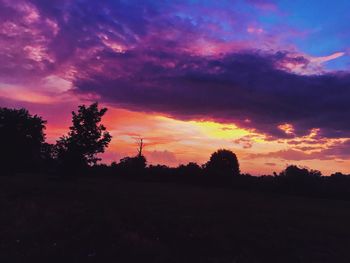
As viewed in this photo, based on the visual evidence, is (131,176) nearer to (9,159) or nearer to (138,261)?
(9,159)

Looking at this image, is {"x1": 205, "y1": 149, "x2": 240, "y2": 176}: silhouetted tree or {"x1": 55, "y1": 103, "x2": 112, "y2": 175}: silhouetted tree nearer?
{"x1": 55, "y1": 103, "x2": 112, "y2": 175}: silhouetted tree

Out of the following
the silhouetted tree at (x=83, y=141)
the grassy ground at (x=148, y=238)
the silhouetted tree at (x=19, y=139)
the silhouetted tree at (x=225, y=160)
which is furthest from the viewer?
the silhouetted tree at (x=225, y=160)

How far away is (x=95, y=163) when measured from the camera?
235ft

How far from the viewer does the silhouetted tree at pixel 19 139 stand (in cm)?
9388

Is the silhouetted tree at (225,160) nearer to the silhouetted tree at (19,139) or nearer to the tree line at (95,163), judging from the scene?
the tree line at (95,163)

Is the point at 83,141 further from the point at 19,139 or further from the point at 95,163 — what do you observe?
the point at 19,139

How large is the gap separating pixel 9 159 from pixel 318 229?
8294 cm

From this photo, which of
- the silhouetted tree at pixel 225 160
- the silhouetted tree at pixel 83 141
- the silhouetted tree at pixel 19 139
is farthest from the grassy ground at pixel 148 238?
the silhouetted tree at pixel 225 160

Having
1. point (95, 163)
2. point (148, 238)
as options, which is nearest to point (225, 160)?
point (95, 163)

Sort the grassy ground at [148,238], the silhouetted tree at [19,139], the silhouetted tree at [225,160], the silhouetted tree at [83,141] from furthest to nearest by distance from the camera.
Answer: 1. the silhouetted tree at [225,160]
2. the silhouetted tree at [19,139]
3. the silhouetted tree at [83,141]
4. the grassy ground at [148,238]

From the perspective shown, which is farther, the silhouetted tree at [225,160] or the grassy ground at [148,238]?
the silhouetted tree at [225,160]

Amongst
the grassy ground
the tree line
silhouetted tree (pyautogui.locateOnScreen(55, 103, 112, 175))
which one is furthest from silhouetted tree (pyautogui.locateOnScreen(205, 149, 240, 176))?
the grassy ground

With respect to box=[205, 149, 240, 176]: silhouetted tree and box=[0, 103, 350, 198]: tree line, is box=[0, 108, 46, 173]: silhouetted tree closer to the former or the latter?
box=[0, 103, 350, 198]: tree line

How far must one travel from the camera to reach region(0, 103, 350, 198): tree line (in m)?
71.0
